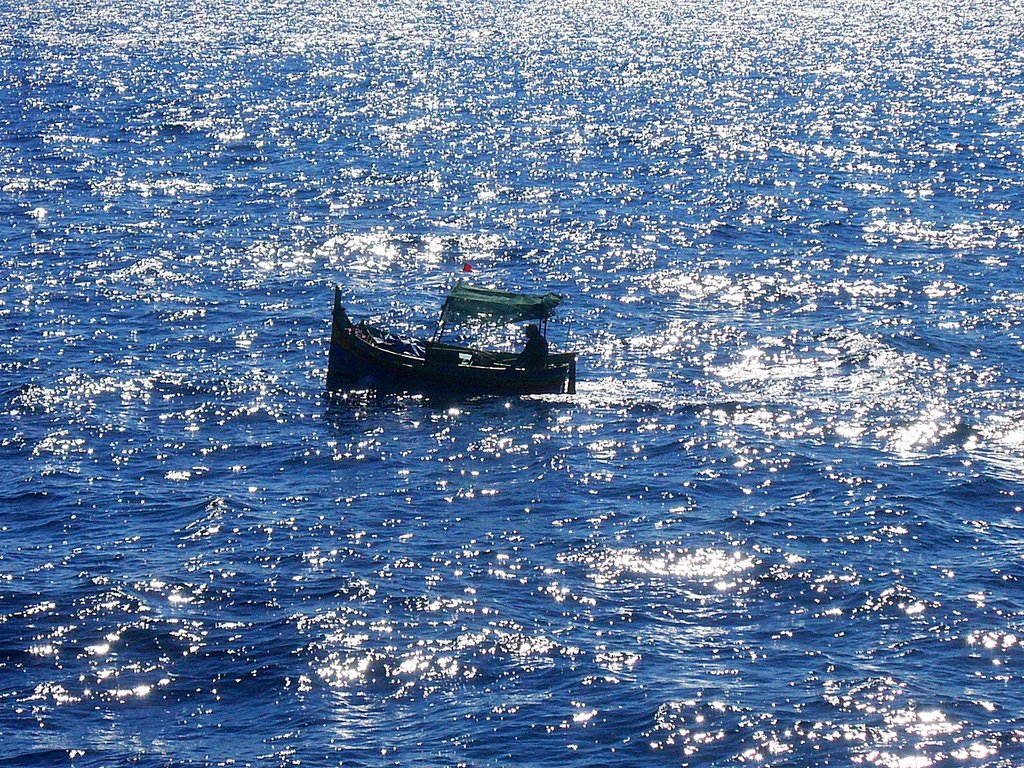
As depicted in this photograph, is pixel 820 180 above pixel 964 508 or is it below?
above

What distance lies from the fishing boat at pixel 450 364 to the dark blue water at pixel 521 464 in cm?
92

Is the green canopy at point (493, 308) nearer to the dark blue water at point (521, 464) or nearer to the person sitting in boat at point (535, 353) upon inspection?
the person sitting in boat at point (535, 353)

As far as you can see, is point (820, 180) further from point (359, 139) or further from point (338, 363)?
point (338, 363)

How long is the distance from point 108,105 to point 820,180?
62.1 m

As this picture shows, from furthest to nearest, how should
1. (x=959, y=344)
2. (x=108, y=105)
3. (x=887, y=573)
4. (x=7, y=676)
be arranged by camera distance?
(x=108, y=105) → (x=959, y=344) → (x=887, y=573) → (x=7, y=676)

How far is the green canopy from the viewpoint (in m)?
54.5

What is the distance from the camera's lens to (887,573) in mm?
39812

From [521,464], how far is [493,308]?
29.7ft

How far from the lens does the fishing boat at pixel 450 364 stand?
53375 mm

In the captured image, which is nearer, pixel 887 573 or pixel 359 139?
pixel 887 573

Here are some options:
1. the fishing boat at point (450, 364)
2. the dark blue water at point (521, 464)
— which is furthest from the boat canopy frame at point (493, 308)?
the dark blue water at point (521, 464)

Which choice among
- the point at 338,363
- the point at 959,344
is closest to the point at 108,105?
the point at 338,363

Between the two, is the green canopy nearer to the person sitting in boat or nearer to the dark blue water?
the person sitting in boat

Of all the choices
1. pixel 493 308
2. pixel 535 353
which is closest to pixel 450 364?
pixel 493 308
